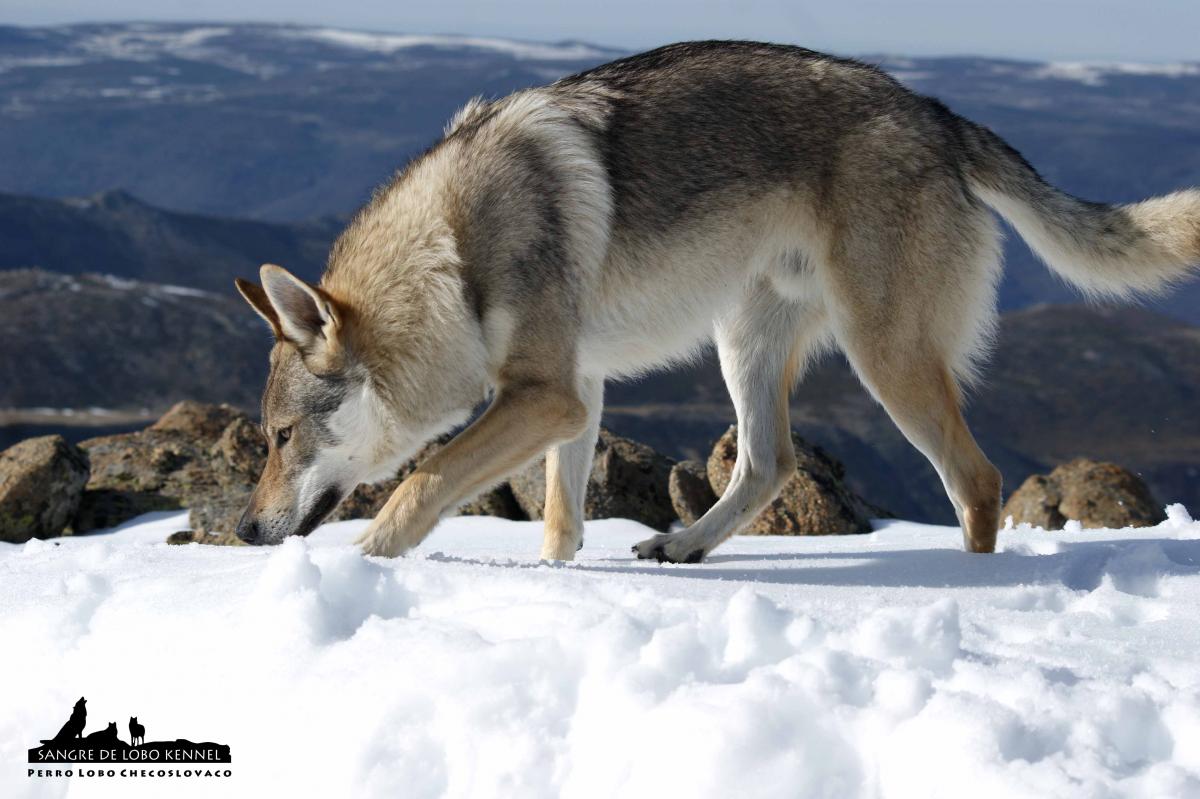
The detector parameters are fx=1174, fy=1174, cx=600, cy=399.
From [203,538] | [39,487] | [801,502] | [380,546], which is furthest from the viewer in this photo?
[39,487]

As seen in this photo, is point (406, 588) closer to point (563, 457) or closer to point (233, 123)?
point (563, 457)

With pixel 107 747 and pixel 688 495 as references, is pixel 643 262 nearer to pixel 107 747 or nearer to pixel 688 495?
pixel 107 747

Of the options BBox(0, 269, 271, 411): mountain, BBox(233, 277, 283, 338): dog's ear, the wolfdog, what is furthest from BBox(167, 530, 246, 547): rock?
BBox(0, 269, 271, 411): mountain

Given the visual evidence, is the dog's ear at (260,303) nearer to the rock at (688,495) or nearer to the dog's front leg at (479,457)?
the dog's front leg at (479,457)

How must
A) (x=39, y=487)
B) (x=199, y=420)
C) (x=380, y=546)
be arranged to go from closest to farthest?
1. (x=380, y=546)
2. (x=39, y=487)
3. (x=199, y=420)

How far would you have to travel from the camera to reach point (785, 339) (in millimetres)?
5285

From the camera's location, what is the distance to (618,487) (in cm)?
759

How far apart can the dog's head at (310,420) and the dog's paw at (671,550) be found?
1277 millimetres

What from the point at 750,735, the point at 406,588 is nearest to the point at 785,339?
the point at 406,588

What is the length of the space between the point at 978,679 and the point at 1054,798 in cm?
47

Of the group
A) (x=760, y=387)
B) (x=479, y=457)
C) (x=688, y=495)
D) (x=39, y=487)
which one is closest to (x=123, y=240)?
(x=39, y=487)

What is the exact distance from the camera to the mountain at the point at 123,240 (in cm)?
8538

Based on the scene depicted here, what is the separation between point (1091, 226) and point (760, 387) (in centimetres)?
154

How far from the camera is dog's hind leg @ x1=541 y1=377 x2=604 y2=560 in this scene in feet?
16.8
